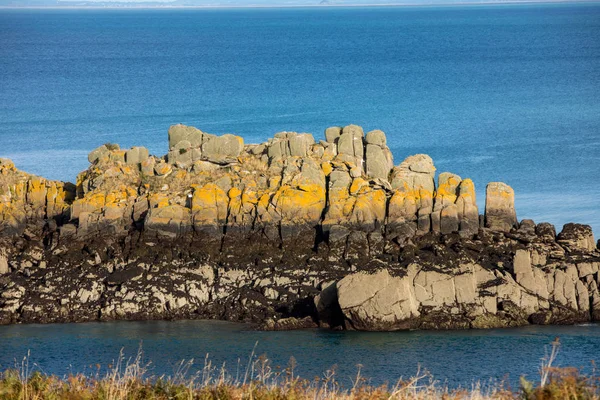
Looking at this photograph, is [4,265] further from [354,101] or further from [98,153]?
[354,101]

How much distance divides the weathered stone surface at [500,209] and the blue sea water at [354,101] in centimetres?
982

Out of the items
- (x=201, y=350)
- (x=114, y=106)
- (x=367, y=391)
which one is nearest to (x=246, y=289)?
(x=201, y=350)

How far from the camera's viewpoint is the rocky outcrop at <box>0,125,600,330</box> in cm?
3597

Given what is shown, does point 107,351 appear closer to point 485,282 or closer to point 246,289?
point 246,289

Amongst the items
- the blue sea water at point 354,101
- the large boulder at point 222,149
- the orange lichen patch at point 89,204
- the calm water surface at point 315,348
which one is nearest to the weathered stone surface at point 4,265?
the orange lichen patch at point 89,204

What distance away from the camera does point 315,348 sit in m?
33.5

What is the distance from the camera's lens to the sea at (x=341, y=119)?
3319cm

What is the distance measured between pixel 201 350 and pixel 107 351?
269 cm

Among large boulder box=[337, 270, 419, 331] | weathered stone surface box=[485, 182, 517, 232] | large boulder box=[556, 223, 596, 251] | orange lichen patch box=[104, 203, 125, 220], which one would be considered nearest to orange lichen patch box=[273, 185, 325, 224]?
large boulder box=[337, 270, 419, 331]

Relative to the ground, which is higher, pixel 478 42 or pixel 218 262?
pixel 478 42

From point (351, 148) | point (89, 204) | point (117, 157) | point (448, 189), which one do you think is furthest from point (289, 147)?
point (89, 204)

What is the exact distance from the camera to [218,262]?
3872 centimetres

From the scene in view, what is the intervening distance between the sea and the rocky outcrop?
1070mm

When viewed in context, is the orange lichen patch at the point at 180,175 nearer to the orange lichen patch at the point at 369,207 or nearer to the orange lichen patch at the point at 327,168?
the orange lichen patch at the point at 327,168
